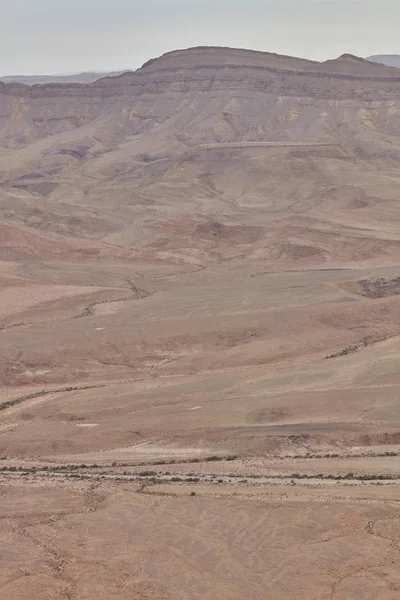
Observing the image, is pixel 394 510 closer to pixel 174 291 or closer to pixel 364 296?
pixel 364 296

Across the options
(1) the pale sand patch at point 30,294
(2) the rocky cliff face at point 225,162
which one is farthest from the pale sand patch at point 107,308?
(2) the rocky cliff face at point 225,162

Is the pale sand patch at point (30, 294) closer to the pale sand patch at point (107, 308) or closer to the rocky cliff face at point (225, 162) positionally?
the pale sand patch at point (107, 308)

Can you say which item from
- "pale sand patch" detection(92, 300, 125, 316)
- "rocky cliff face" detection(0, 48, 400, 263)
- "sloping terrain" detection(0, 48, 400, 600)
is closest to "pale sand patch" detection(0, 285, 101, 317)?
"sloping terrain" detection(0, 48, 400, 600)

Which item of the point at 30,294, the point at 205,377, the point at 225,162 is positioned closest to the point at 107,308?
the point at 30,294

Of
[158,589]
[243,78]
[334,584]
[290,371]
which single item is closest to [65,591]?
[158,589]

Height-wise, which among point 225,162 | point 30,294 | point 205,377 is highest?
point 225,162

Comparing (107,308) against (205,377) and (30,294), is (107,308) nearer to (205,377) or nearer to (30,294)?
(30,294)

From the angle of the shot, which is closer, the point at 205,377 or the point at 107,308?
the point at 205,377

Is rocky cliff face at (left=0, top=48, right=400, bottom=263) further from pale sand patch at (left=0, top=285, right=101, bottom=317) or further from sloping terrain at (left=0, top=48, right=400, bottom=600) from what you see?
pale sand patch at (left=0, top=285, right=101, bottom=317)
